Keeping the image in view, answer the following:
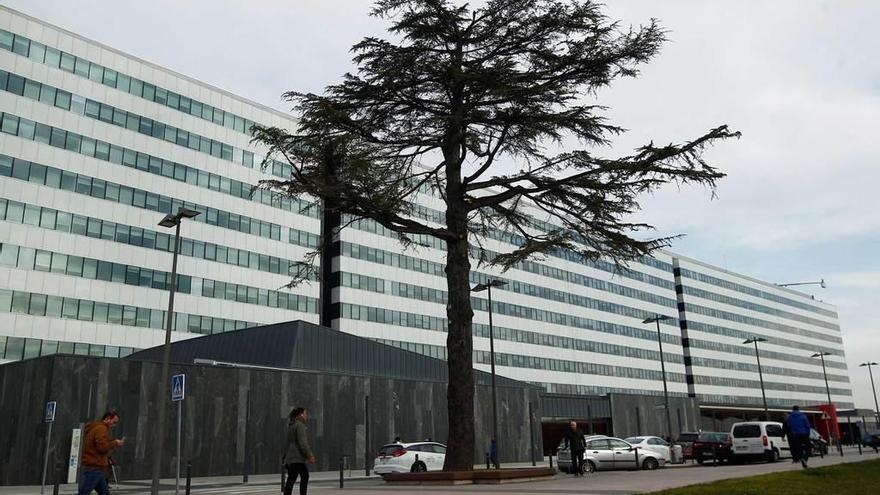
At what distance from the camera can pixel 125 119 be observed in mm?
51844

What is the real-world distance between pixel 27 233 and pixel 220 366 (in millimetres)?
23695

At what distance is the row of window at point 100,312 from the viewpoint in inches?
1761

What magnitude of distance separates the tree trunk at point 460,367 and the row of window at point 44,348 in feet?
98.0

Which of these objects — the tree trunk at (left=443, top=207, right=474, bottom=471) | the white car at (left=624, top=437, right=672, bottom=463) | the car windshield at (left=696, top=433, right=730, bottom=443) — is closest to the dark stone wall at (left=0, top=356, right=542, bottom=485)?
the tree trunk at (left=443, top=207, right=474, bottom=471)

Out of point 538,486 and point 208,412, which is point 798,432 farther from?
point 208,412

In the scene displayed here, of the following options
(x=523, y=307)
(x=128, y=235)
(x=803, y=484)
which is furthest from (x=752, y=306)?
(x=803, y=484)

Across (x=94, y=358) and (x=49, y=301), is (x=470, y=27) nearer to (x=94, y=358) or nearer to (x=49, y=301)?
(x=94, y=358)

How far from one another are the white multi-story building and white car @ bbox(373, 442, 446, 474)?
16092 mm

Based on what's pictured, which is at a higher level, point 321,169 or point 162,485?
point 321,169

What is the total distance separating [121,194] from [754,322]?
4236 inches

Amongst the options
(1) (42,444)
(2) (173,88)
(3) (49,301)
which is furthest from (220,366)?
(2) (173,88)

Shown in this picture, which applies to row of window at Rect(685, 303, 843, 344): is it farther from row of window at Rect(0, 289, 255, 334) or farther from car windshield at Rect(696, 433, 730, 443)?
car windshield at Rect(696, 433, 730, 443)

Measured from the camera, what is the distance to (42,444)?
1019 inches

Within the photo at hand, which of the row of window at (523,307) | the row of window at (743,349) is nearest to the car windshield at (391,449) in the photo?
the row of window at (523,307)
